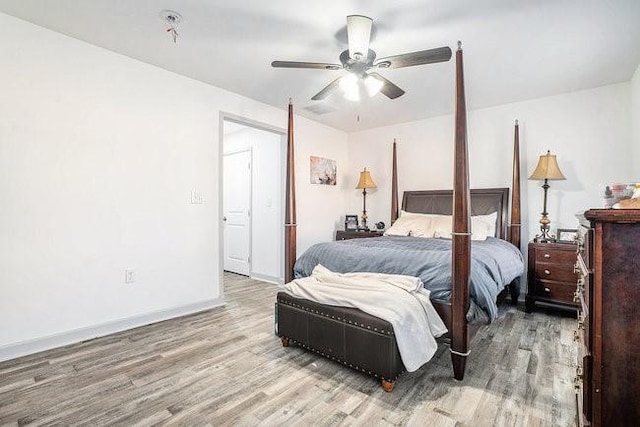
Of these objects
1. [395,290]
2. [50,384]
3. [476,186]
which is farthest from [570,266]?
[50,384]

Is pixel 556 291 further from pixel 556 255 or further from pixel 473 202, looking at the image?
pixel 473 202

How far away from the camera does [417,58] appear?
2.07 meters

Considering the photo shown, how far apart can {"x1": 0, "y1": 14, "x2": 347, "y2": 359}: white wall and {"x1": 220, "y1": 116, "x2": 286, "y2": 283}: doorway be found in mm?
1022

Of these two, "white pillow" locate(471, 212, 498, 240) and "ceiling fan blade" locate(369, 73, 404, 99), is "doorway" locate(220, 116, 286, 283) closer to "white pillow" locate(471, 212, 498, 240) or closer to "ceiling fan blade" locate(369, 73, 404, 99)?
"ceiling fan blade" locate(369, 73, 404, 99)

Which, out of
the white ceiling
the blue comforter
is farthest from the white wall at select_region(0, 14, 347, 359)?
the blue comforter

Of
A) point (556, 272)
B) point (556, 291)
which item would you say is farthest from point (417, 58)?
point (556, 291)

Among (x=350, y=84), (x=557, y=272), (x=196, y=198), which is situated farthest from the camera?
(x=196, y=198)

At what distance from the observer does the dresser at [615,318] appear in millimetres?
1021

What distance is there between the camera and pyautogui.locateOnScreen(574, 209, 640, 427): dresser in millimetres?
1021

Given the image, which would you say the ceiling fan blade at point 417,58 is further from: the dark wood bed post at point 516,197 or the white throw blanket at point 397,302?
the dark wood bed post at point 516,197

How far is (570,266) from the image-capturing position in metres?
3.12

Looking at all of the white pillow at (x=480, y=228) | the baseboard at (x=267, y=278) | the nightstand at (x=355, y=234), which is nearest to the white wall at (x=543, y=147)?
the white pillow at (x=480, y=228)

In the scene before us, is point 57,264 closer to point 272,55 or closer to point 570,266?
point 272,55

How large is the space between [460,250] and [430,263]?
34 centimetres
